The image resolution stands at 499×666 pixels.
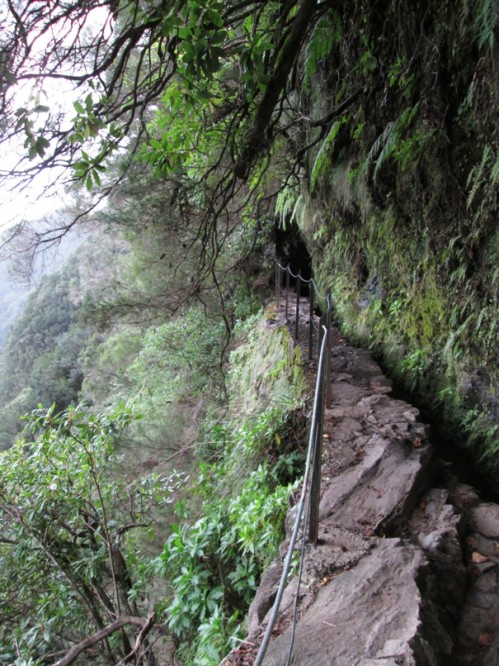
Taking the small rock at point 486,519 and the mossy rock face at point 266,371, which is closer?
the small rock at point 486,519

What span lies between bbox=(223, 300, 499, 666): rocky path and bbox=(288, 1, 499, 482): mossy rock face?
94cm

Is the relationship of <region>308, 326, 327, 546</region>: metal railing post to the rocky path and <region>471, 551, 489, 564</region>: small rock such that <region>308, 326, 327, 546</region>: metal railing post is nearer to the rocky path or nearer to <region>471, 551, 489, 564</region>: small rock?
the rocky path

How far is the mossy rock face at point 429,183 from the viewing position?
111 inches

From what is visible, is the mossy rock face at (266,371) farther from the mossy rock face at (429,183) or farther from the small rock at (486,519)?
the small rock at (486,519)

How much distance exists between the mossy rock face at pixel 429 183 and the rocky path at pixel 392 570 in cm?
94

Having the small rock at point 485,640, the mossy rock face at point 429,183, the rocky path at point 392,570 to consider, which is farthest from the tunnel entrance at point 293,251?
the small rock at point 485,640

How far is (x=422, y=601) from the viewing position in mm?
2145

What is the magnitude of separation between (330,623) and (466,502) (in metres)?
1.60

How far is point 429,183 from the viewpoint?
360cm

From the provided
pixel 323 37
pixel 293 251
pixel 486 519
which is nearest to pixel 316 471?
pixel 486 519

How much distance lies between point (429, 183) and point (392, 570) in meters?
2.94

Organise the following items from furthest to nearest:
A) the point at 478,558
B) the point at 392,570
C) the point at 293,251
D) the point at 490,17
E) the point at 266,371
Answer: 1. the point at 293,251
2. the point at 266,371
3. the point at 478,558
4. the point at 392,570
5. the point at 490,17

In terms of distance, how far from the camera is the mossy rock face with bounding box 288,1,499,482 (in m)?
2.83

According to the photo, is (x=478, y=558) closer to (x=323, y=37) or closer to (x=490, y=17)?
(x=490, y=17)
